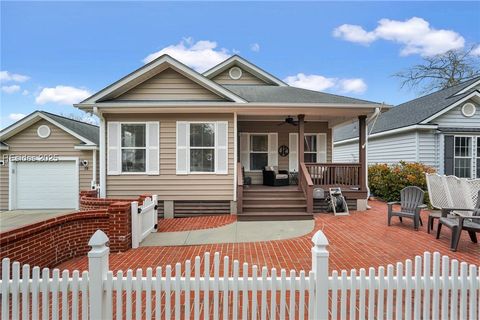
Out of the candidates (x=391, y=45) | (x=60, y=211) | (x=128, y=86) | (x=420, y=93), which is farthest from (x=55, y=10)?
(x=420, y=93)

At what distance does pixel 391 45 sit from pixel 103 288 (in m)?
21.5

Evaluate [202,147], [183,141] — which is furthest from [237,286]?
[183,141]

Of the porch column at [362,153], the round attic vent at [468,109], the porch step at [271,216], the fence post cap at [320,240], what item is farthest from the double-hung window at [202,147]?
the round attic vent at [468,109]

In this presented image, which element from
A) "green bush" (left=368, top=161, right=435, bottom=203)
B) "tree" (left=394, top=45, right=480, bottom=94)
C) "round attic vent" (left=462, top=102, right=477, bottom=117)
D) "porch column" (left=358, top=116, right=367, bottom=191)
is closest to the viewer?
"porch column" (left=358, top=116, right=367, bottom=191)

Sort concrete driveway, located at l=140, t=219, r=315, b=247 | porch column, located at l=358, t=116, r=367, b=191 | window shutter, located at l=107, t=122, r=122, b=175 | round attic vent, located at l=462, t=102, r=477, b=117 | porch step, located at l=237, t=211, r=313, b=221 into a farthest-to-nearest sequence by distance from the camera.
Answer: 1. round attic vent, located at l=462, t=102, r=477, b=117
2. porch column, located at l=358, t=116, r=367, b=191
3. window shutter, located at l=107, t=122, r=122, b=175
4. porch step, located at l=237, t=211, r=313, b=221
5. concrete driveway, located at l=140, t=219, r=315, b=247

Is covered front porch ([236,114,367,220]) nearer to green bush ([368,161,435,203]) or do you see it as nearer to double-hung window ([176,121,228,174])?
double-hung window ([176,121,228,174])

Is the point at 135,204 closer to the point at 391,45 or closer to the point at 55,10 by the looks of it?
the point at 55,10

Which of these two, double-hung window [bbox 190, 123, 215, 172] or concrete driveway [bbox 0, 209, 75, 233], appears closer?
double-hung window [bbox 190, 123, 215, 172]

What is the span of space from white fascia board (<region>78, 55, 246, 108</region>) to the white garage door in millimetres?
5006

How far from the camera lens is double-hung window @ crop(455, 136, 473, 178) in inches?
442

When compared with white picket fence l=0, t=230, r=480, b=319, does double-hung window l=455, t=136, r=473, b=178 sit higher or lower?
higher

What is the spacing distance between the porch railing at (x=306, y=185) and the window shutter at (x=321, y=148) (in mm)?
2697

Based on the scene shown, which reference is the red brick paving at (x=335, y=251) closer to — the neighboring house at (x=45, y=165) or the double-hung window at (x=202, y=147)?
the double-hung window at (x=202, y=147)

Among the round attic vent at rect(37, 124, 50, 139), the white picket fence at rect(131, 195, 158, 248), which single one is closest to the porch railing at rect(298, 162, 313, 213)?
the white picket fence at rect(131, 195, 158, 248)
